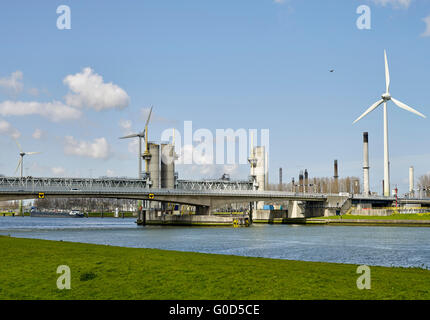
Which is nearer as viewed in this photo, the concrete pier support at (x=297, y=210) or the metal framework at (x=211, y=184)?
the concrete pier support at (x=297, y=210)

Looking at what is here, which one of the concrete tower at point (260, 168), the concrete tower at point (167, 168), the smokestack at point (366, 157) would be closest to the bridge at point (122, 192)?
the concrete tower at point (167, 168)

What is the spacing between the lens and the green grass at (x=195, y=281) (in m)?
15.1

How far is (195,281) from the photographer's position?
1703cm

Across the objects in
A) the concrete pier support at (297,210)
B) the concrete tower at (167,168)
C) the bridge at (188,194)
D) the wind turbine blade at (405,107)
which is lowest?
the concrete pier support at (297,210)

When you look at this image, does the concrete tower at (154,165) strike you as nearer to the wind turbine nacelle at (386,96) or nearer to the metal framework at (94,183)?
the metal framework at (94,183)

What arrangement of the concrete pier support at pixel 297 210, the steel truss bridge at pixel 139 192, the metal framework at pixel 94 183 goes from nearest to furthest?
the steel truss bridge at pixel 139 192
the metal framework at pixel 94 183
the concrete pier support at pixel 297 210

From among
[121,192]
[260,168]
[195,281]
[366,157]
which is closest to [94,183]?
[121,192]

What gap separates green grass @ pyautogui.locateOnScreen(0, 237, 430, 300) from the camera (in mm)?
15078

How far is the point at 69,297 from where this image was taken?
15086mm

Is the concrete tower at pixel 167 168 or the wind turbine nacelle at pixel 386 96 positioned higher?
the wind turbine nacelle at pixel 386 96

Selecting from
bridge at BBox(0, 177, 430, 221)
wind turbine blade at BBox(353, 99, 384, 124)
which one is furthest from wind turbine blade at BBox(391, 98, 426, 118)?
bridge at BBox(0, 177, 430, 221)

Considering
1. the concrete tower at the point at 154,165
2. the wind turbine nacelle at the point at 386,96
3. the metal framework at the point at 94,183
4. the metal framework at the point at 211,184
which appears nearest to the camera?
the metal framework at the point at 94,183
